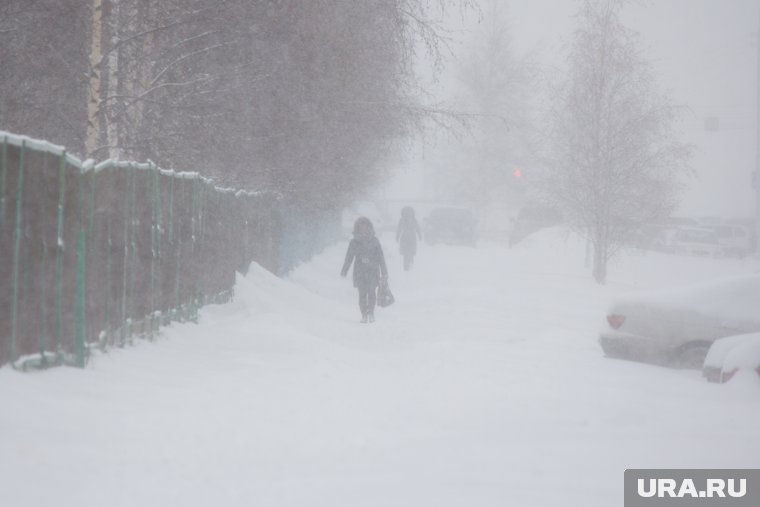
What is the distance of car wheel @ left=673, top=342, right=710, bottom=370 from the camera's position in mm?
10312

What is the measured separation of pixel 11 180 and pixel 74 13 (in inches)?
226

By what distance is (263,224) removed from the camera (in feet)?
61.9

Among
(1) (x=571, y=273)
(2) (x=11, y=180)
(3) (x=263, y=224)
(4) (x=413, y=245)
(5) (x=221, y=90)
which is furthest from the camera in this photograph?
(1) (x=571, y=273)

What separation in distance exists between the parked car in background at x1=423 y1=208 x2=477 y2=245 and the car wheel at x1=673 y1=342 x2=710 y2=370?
1403 inches

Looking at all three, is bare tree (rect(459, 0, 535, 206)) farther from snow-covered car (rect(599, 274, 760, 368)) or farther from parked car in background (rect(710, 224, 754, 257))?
snow-covered car (rect(599, 274, 760, 368))

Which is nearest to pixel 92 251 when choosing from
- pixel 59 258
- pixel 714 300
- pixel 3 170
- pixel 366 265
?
pixel 59 258

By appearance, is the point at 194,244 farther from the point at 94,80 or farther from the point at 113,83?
the point at 113,83

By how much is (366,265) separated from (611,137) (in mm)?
12466

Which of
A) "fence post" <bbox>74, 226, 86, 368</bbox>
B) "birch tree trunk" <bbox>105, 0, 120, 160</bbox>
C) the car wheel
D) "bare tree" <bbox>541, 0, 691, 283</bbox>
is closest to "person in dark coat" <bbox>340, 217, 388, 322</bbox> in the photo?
"birch tree trunk" <bbox>105, 0, 120, 160</bbox>

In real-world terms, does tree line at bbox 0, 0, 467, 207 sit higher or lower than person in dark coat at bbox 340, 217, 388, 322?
higher

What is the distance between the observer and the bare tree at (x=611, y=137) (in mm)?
25859

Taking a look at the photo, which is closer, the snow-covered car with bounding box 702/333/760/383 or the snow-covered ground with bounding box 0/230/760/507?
the snow-covered ground with bounding box 0/230/760/507

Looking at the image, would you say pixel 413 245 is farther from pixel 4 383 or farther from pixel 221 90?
pixel 4 383

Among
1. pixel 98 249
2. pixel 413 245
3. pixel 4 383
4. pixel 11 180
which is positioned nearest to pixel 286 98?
pixel 98 249
